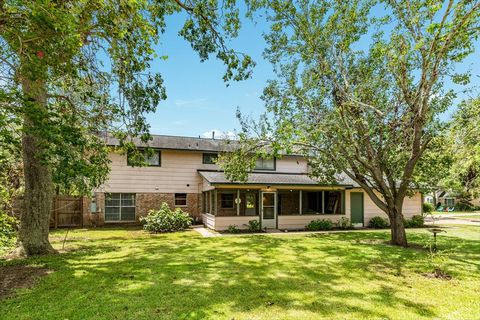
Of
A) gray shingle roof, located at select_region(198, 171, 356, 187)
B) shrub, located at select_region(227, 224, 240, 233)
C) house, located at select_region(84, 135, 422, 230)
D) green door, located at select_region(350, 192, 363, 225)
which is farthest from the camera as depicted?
green door, located at select_region(350, 192, 363, 225)

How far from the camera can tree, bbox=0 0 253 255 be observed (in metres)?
5.79

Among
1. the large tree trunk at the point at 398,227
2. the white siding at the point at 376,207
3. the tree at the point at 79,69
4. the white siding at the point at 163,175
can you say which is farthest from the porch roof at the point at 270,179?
the tree at the point at 79,69

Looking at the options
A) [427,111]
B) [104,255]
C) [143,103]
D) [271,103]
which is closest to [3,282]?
[104,255]

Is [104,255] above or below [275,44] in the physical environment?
below

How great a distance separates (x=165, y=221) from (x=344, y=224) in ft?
36.6

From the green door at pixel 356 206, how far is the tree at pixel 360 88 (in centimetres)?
A: 650

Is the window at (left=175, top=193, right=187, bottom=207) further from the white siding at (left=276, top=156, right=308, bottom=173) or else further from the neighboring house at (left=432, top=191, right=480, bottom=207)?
the neighboring house at (left=432, top=191, right=480, bottom=207)

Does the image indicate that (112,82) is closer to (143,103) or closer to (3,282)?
(143,103)

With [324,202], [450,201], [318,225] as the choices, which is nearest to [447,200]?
[450,201]

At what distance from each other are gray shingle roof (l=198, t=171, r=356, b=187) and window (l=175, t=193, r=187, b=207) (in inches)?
81.0

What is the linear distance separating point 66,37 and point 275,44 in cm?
890

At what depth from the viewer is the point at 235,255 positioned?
10125 mm

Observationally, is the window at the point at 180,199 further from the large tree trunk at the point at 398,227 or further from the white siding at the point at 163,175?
the large tree trunk at the point at 398,227

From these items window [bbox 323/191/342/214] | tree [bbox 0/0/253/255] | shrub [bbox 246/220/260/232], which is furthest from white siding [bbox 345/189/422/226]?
tree [bbox 0/0/253/255]
